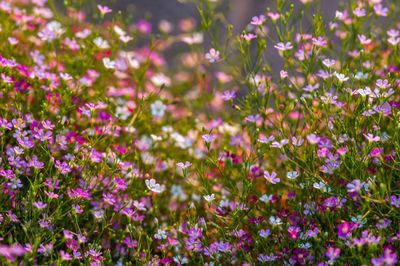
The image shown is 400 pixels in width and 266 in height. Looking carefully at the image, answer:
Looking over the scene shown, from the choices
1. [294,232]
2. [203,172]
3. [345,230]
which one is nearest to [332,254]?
[345,230]

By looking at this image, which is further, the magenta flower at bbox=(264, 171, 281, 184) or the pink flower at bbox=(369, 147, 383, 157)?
the magenta flower at bbox=(264, 171, 281, 184)

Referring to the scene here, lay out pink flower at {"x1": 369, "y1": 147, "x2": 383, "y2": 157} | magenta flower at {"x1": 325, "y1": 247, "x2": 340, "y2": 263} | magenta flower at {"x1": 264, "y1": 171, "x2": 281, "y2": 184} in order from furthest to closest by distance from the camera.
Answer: magenta flower at {"x1": 264, "y1": 171, "x2": 281, "y2": 184} < pink flower at {"x1": 369, "y1": 147, "x2": 383, "y2": 157} < magenta flower at {"x1": 325, "y1": 247, "x2": 340, "y2": 263}

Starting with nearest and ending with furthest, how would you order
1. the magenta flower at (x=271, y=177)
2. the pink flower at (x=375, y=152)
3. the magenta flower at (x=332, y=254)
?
the magenta flower at (x=332, y=254) → the pink flower at (x=375, y=152) → the magenta flower at (x=271, y=177)

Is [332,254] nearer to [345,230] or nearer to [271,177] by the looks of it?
[345,230]

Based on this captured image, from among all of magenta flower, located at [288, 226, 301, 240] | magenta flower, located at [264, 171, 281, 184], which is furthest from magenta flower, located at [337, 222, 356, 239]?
magenta flower, located at [264, 171, 281, 184]

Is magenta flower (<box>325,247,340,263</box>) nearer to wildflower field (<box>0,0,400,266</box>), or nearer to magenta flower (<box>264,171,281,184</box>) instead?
wildflower field (<box>0,0,400,266</box>)

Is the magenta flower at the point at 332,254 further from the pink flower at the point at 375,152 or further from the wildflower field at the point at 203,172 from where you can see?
the pink flower at the point at 375,152

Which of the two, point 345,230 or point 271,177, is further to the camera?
point 271,177

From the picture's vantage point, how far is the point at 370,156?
2084 mm

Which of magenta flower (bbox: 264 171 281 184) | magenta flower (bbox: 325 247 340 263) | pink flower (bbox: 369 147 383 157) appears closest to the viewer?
magenta flower (bbox: 325 247 340 263)

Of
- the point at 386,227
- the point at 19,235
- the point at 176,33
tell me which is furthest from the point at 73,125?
the point at 176,33

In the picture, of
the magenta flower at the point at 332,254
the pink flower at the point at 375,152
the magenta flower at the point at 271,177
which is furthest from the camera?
the magenta flower at the point at 271,177

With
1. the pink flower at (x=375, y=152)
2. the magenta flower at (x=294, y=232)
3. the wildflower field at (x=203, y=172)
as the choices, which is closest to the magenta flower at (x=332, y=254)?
the wildflower field at (x=203, y=172)

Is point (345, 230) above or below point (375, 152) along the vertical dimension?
below
